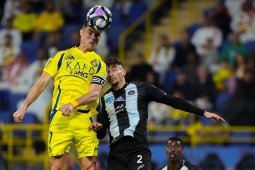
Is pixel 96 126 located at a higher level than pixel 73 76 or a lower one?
lower

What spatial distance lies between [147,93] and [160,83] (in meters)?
7.23

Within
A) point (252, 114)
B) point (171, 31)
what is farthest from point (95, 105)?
point (171, 31)

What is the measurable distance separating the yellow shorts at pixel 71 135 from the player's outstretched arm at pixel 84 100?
0.30 m

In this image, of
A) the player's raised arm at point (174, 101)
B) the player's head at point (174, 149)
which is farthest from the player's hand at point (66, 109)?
the player's head at point (174, 149)

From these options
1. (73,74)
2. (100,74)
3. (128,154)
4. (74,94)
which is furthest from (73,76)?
(128,154)

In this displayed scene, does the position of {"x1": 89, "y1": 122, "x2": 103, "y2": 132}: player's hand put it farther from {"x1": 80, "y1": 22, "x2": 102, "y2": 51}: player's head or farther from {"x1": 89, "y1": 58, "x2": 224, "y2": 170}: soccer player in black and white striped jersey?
{"x1": 80, "y1": 22, "x2": 102, "y2": 51}: player's head

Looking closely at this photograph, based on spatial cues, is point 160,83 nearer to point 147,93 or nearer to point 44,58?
point 44,58

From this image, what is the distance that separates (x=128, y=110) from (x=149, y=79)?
22.5ft

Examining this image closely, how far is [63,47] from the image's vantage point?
1809 cm

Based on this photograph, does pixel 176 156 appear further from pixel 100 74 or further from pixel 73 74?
pixel 73 74

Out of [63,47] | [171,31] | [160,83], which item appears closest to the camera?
[160,83]

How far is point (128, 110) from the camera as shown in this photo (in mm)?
9688

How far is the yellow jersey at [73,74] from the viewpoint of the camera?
962 centimetres

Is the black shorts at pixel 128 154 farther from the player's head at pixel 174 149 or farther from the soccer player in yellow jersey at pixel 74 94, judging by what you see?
the player's head at pixel 174 149
